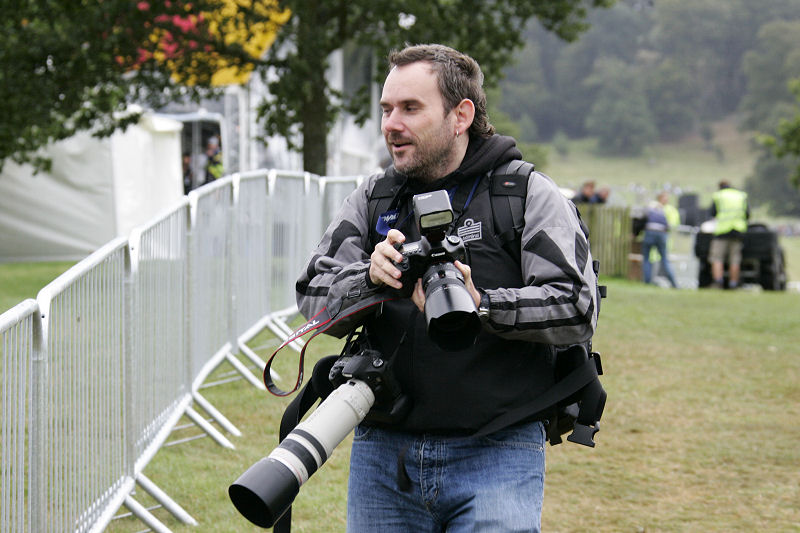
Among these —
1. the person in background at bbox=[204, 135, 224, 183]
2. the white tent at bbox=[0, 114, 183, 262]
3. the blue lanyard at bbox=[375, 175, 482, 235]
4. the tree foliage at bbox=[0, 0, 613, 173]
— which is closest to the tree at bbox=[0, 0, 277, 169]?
the tree foliage at bbox=[0, 0, 613, 173]

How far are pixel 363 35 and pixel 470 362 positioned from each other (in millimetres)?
14662

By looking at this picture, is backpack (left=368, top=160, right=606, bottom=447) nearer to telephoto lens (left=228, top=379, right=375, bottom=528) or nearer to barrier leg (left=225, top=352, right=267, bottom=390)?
telephoto lens (left=228, top=379, right=375, bottom=528)

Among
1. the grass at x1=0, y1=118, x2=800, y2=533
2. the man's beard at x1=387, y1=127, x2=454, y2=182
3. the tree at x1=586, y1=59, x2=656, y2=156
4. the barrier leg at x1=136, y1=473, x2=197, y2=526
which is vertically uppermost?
the man's beard at x1=387, y1=127, x2=454, y2=182

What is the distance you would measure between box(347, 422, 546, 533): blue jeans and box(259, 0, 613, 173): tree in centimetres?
1336

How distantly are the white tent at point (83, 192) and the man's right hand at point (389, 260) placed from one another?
711 inches

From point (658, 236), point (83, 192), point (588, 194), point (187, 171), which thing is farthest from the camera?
point (588, 194)

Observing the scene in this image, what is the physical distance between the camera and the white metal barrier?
338 centimetres

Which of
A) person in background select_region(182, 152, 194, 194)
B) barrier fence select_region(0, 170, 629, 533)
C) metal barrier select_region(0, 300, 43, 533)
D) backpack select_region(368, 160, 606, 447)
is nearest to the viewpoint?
backpack select_region(368, 160, 606, 447)

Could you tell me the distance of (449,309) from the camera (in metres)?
2.29

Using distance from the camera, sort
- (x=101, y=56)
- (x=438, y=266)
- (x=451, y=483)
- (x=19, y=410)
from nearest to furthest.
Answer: (x=438, y=266)
(x=451, y=483)
(x=19, y=410)
(x=101, y=56)

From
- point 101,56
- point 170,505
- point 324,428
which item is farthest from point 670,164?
point 324,428

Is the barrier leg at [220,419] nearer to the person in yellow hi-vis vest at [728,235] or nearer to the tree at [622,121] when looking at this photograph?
the person in yellow hi-vis vest at [728,235]

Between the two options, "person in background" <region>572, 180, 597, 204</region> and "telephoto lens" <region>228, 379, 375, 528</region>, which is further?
"person in background" <region>572, 180, 597, 204</region>

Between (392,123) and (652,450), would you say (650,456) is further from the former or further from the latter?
→ (392,123)
